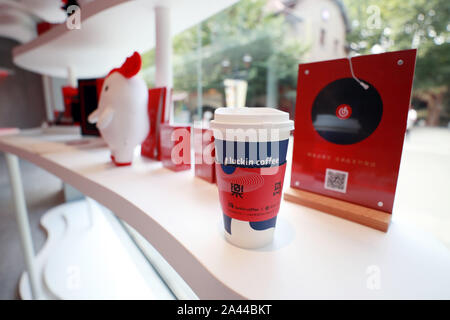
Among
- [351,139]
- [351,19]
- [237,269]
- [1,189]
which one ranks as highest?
[351,19]

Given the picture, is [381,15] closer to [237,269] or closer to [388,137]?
[388,137]

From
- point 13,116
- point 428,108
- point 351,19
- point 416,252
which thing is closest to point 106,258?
point 416,252

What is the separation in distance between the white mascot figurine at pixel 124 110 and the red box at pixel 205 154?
22cm

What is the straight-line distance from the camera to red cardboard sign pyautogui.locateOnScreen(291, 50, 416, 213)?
382 millimetres

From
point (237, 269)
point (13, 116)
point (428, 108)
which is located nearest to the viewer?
point (237, 269)

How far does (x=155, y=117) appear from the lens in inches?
32.2

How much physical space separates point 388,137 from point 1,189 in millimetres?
4324

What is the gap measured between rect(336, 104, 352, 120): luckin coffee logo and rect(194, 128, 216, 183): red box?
275 mm

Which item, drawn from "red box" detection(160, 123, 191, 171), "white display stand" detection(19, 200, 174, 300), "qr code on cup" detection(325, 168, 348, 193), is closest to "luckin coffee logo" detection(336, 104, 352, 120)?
"qr code on cup" detection(325, 168, 348, 193)

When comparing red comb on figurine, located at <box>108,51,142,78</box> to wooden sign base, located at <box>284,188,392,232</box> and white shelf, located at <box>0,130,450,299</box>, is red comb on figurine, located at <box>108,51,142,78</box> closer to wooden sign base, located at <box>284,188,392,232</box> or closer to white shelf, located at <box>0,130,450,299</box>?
white shelf, located at <box>0,130,450,299</box>

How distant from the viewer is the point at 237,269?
0.29m

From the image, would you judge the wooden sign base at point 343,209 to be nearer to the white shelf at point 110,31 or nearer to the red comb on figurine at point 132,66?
the red comb on figurine at point 132,66

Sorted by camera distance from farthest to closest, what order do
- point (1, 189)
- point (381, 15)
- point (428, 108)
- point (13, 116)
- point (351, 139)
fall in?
1. point (13, 116)
2. point (1, 189)
3. point (428, 108)
4. point (381, 15)
5. point (351, 139)

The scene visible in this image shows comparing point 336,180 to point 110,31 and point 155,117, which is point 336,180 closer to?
point 155,117
